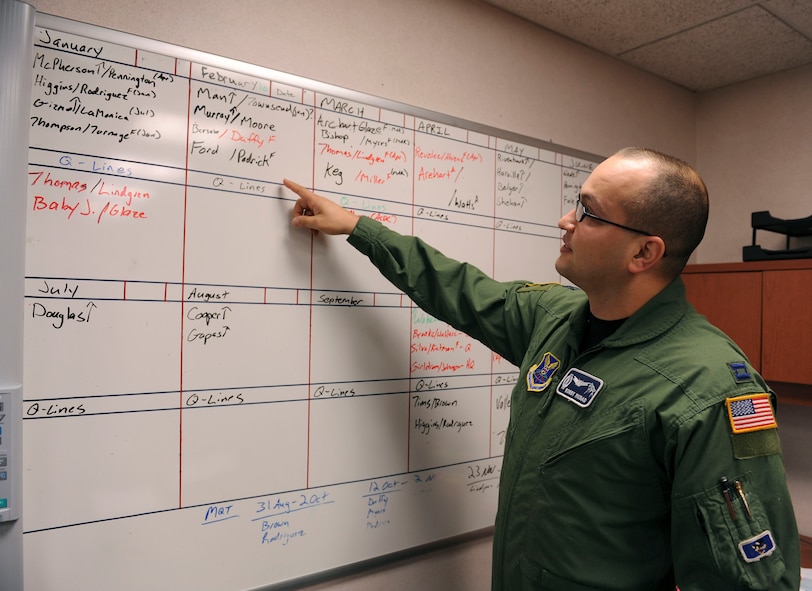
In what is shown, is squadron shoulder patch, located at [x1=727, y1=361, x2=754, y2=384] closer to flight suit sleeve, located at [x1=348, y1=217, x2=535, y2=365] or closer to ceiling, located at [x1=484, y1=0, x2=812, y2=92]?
flight suit sleeve, located at [x1=348, y1=217, x2=535, y2=365]

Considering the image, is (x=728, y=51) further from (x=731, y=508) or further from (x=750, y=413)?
(x=731, y=508)

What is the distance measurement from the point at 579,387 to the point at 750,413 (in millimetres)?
313

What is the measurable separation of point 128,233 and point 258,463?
643 mm

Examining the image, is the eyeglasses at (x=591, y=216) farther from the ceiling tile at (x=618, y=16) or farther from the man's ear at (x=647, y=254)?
the ceiling tile at (x=618, y=16)

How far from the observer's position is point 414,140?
1.71 m

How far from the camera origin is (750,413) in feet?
3.43

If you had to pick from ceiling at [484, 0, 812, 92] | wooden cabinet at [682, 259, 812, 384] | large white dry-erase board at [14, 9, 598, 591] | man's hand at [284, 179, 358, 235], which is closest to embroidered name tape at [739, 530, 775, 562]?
large white dry-erase board at [14, 9, 598, 591]

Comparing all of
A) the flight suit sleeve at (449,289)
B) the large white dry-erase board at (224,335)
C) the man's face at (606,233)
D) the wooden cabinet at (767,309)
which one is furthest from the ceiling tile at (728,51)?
the flight suit sleeve at (449,289)

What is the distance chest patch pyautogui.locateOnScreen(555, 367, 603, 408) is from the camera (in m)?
1.17

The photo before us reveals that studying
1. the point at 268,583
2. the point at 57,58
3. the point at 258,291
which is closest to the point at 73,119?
the point at 57,58

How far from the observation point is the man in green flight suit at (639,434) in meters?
1.02

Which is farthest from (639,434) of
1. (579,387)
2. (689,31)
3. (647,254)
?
(689,31)

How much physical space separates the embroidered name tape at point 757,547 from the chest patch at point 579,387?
36 cm

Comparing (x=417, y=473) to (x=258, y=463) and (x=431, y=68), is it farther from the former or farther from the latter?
(x=431, y=68)
